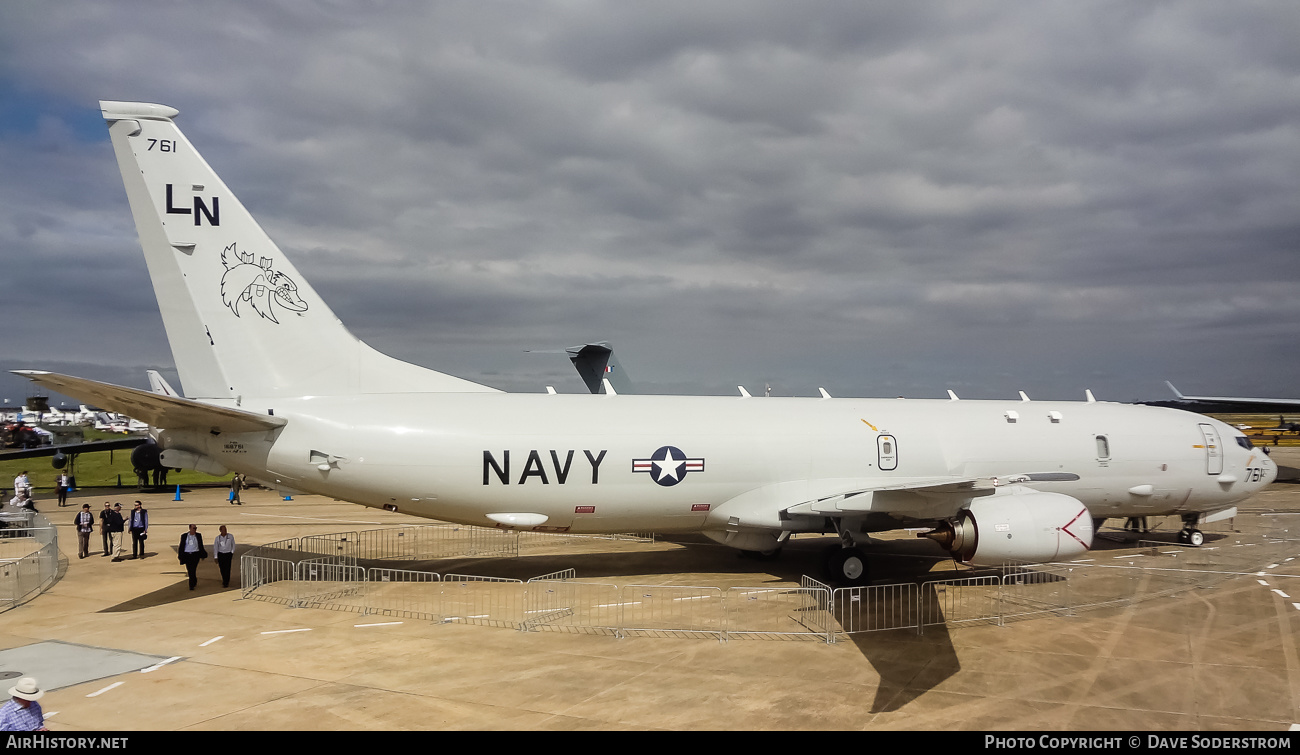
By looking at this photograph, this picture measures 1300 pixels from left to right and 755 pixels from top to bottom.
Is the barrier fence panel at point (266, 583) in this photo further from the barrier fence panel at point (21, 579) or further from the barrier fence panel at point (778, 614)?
the barrier fence panel at point (778, 614)

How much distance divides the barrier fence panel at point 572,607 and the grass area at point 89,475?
2763cm

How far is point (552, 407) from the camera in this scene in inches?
661

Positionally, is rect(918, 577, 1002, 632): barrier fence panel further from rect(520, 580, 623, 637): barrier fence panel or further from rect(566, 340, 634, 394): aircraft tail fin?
rect(566, 340, 634, 394): aircraft tail fin

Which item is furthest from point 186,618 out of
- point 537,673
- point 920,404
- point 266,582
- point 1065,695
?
point 920,404

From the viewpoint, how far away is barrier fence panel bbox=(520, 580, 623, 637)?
13.9 metres

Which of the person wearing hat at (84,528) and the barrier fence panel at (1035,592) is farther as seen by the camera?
the person wearing hat at (84,528)

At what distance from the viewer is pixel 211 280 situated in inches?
617

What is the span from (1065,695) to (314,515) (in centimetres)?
2818

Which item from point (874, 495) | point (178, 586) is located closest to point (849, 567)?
point (874, 495)

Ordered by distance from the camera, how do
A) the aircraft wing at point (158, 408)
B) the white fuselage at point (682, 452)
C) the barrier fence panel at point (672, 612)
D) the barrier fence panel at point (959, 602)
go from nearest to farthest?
the aircraft wing at point (158, 408) < the barrier fence panel at point (672, 612) < the barrier fence panel at point (959, 602) < the white fuselage at point (682, 452)

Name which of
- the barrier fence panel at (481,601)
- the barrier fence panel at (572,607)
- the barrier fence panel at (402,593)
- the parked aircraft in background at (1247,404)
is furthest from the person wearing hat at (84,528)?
the parked aircraft in background at (1247,404)

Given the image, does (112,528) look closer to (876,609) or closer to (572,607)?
(572,607)

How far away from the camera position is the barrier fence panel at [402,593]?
1499 cm

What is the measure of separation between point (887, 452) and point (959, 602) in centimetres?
371
